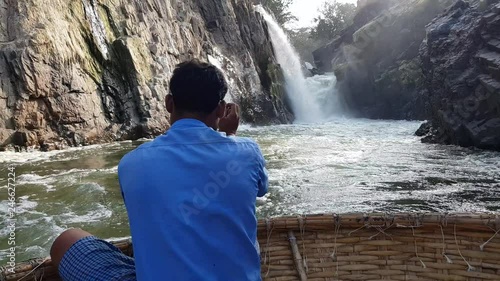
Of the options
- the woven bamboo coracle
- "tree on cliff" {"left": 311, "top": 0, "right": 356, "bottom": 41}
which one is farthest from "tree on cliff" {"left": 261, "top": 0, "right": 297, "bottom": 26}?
the woven bamboo coracle

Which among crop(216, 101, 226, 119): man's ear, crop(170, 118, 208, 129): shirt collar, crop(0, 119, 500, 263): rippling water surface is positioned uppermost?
crop(216, 101, 226, 119): man's ear

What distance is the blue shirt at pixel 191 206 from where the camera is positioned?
1.41 metres

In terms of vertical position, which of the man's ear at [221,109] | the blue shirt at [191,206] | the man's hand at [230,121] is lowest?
the blue shirt at [191,206]

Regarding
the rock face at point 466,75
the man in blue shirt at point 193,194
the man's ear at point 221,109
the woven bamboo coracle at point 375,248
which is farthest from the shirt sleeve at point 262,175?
the rock face at point 466,75

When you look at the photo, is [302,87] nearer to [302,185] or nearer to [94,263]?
[302,185]

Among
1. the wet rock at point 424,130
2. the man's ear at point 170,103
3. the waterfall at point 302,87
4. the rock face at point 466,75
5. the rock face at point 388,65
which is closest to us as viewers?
the man's ear at point 170,103

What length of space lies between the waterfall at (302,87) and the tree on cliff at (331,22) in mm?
18570

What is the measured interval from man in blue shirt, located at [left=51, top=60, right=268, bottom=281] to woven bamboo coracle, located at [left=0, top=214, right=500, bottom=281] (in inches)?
52.1

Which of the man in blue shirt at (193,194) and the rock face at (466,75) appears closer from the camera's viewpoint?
the man in blue shirt at (193,194)

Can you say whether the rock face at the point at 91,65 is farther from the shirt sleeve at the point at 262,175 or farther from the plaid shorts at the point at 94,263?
the shirt sleeve at the point at 262,175

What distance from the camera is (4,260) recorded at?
14.8ft

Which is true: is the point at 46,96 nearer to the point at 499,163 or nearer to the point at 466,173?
the point at 466,173

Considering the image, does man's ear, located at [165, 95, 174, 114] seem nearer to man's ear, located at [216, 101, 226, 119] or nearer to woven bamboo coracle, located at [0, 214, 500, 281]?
man's ear, located at [216, 101, 226, 119]

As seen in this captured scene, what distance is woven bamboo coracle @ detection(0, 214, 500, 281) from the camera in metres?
2.74
